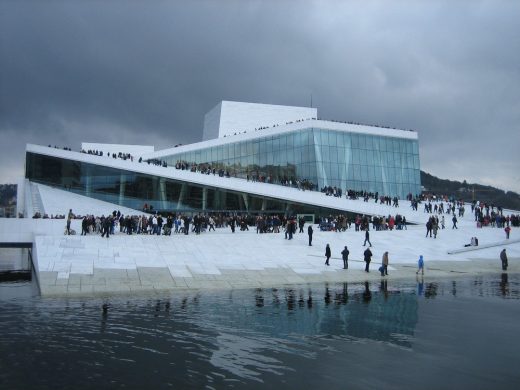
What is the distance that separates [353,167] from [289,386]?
39263 mm

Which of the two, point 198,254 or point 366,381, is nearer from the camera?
point 366,381

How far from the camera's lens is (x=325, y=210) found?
129ft

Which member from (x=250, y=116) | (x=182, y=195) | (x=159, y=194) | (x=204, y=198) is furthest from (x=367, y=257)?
(x=250, y=116)

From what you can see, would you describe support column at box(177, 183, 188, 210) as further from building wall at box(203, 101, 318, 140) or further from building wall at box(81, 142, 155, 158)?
building wall at box(81, 142, 155, 158)

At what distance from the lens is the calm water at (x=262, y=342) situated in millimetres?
8500

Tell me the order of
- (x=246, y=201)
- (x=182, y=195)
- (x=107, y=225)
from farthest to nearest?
(x=182, y=195) → (x=246, y=201) → (x=107, y=225)

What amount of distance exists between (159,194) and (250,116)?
2076 cm

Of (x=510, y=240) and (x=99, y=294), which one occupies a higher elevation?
(x=510, y=240)

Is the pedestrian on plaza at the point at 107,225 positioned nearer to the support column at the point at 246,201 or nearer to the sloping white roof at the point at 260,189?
the sloping white roof at the point at 260,189

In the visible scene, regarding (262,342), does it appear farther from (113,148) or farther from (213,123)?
(113,148)

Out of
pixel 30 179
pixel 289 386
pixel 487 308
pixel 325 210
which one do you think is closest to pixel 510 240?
pixel 325 210

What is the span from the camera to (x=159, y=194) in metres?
42.2

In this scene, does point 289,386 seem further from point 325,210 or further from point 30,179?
point 30,179

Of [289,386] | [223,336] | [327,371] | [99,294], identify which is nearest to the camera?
[289,386]
